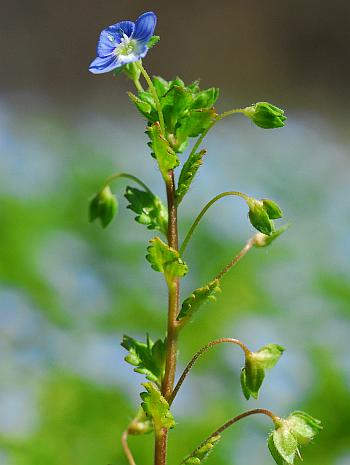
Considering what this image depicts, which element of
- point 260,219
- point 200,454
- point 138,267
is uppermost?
point 260,219

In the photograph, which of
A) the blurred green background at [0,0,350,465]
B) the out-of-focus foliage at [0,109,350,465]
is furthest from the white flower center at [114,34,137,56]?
the blurred green background at [0,0,350,465]

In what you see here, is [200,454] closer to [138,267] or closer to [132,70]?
[132,70]

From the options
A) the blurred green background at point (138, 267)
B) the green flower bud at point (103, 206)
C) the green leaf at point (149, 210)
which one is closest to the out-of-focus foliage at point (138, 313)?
the blurred green background at point (138, 267)

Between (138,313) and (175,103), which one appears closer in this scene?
(175,103)

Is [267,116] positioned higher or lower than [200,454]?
higher

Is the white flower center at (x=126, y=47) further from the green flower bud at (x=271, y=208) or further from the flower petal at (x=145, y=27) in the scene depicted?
the green flower bud at (x=271, y=208)

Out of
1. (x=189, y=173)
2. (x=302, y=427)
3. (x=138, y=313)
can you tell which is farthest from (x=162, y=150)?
(x=138, y=313)
